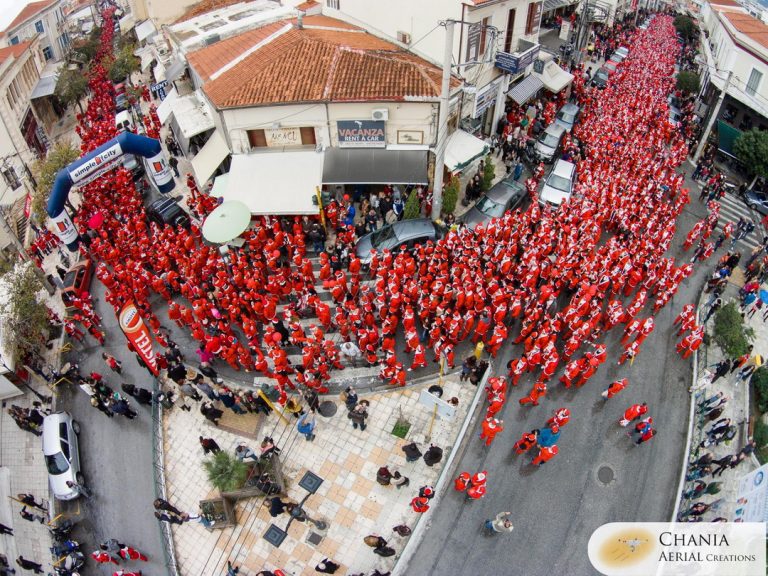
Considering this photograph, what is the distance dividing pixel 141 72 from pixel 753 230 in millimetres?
42919

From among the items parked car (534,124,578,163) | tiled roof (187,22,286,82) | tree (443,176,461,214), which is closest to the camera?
tree (443,176,461,214)

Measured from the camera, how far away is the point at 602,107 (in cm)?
2866

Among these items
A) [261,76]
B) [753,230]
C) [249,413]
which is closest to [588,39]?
[753,230]

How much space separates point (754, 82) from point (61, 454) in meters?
36.5

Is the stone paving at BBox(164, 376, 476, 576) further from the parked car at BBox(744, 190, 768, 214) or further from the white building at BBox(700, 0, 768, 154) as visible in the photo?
the white building at BBox(700, 0, 768, 154)

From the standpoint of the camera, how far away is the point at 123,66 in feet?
119

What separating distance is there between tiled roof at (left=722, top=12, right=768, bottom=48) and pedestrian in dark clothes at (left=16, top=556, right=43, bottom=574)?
38.6 metres

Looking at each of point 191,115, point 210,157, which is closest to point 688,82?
point 210,157

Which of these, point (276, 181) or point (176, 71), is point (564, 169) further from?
point (176, 71)

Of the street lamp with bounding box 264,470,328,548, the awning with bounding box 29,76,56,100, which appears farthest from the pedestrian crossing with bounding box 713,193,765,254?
the awning with bounding box 29,76,56,100

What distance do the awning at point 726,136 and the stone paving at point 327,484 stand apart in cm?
2396

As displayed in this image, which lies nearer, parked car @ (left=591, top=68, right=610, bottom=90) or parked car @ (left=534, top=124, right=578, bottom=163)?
parked car @ (left=534, top=124, right=578, bottom=163)

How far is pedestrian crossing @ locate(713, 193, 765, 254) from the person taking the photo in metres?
21.7

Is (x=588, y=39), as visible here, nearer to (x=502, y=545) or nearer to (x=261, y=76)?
(x=261, y=76)
